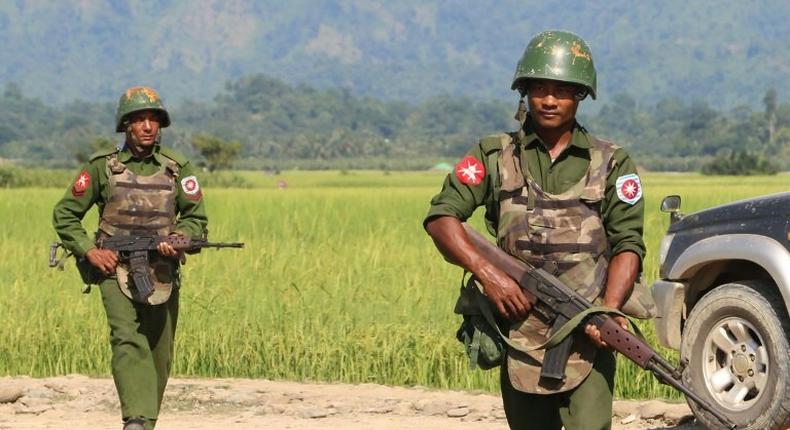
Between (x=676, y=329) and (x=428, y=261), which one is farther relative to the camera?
(x=428, y=261)

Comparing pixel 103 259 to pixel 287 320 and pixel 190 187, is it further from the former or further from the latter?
pixel 287 320

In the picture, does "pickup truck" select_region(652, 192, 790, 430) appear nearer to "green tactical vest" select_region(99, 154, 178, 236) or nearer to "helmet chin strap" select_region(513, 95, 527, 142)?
"helmet chin strap" select_region(513, 95, 527, 142)

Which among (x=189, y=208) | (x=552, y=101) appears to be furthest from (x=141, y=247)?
(x=552, y=101)

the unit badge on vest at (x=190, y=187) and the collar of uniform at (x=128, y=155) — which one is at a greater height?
the collar of uniform at (x=128, y=155)

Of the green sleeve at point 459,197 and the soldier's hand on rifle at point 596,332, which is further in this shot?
the green sleeve at point 459,197

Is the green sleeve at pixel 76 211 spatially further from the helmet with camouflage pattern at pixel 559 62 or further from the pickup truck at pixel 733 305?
the helmet with camouflage pattern at pixel 559 62

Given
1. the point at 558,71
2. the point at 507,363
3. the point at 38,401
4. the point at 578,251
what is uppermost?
the point at 558,71

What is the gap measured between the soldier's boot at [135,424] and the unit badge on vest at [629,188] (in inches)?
113

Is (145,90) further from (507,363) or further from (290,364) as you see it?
(290,364)

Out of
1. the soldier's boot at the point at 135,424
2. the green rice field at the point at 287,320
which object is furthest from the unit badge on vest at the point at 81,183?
the green rice field at the point at 287,320

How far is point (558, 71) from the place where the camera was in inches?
200

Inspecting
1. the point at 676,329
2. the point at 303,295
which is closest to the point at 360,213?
the point at 303,295

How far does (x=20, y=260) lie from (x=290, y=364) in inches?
285

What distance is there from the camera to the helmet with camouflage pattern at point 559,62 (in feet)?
16.7
